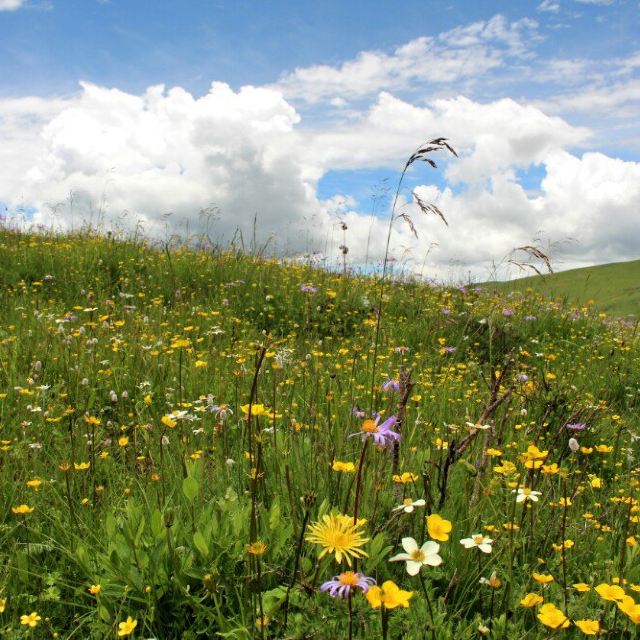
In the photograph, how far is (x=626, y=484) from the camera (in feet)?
11.9

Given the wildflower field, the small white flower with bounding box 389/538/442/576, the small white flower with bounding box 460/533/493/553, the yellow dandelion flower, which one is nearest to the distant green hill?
the wildflower field

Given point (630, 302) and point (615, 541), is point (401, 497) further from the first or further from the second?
point (630, 302)

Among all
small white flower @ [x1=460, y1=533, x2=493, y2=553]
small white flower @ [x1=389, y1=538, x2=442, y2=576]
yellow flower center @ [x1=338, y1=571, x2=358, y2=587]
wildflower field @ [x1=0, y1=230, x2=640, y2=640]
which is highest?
small white flower @ [x1=389, y1=538, x2=442, y2=576]

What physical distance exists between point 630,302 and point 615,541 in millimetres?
88943

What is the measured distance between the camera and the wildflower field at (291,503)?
168 cm

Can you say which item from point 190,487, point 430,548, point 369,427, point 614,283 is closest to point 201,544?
point 190,487

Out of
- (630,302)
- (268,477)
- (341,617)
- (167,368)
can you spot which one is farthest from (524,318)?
(630,302)

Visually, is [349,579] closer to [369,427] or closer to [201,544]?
[369,427]

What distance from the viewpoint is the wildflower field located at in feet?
5.52

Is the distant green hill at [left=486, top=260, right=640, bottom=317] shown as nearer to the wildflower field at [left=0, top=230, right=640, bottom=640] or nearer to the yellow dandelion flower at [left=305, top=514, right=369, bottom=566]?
the wildflower field at [left=0, top=230, right=640, bottom=640]

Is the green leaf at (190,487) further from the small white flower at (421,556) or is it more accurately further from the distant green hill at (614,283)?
the distant green hill at (614,283)

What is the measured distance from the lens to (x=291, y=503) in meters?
1.87

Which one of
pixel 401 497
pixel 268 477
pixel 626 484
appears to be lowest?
pixel 626 484

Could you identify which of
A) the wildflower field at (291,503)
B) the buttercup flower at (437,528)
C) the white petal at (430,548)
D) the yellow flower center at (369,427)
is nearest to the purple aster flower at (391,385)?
the wildflower field at (291,503)
